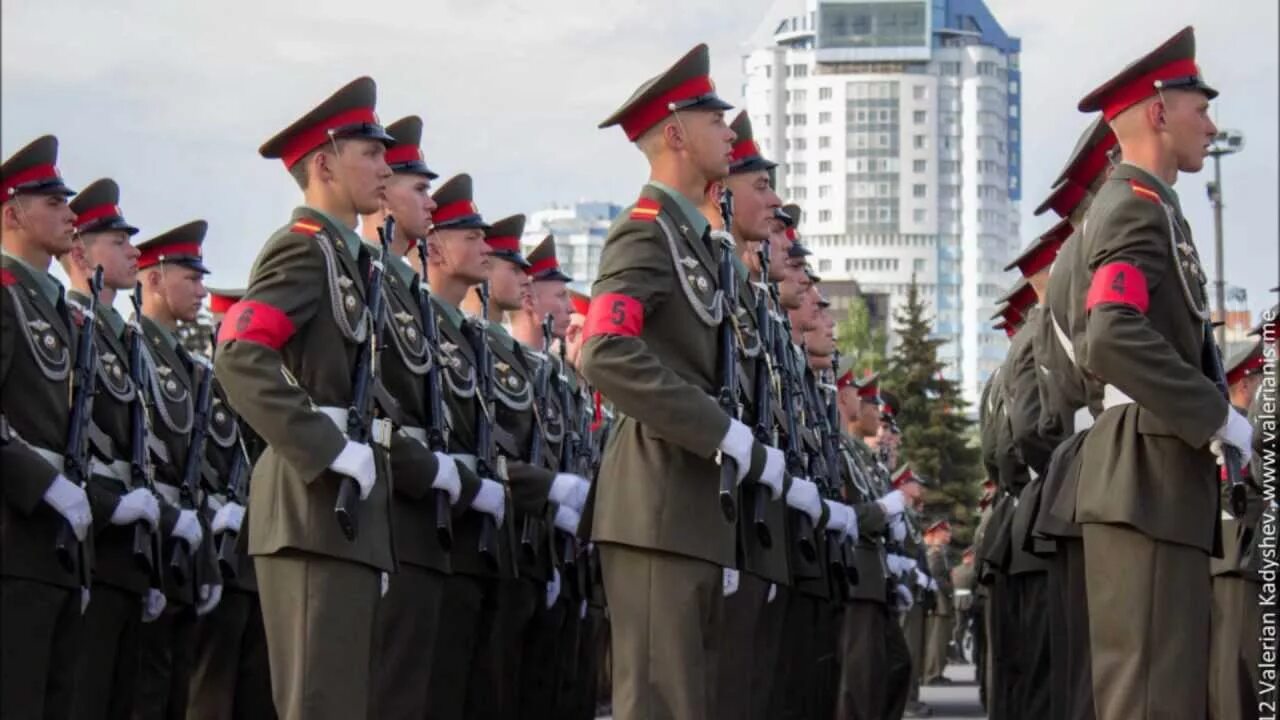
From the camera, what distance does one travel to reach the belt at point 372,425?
7820 millimetres

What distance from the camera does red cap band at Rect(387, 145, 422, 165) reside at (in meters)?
9.59

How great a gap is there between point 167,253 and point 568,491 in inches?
104

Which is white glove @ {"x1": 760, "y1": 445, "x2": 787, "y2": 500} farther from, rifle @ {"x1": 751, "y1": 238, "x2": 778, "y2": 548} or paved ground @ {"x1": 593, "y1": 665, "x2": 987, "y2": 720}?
paved ground @ {"x1": 593, "y1": 665, "x2": 987, "y2": 720}

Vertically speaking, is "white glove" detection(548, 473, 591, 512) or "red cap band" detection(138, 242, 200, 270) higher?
"red cap band" detection(138, 242, 200, 270)

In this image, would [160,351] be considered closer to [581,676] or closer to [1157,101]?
[581,676]

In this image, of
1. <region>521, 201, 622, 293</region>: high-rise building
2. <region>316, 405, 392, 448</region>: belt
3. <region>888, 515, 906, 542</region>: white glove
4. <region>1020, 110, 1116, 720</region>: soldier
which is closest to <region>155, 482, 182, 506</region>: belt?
<region>316, 405, 392, 448</region>: belt

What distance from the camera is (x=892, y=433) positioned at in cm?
2064

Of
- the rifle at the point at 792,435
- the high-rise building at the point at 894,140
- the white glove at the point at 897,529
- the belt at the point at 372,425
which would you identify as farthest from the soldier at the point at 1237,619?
the high-rise building at the point at 894,140

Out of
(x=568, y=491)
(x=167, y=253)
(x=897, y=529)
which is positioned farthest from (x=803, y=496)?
(x=897, y=529)

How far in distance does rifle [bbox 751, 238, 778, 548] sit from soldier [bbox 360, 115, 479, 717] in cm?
112

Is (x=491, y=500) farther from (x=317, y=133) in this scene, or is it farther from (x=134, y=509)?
(x=317, y=133)

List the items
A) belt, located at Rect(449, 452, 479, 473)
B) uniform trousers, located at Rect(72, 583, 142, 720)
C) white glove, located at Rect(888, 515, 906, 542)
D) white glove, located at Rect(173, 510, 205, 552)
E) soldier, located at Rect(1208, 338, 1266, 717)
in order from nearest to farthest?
uniform trousers, located at Rect(72, 583, 142, 720), belt, located at Rect(449, 452, 479, 473), white glove, located at Rect(173, 510, 205, 552), soldier, located at Rect(1208, 338, 1266, 717), white glove, located at Rect(888, 515, 906, 542)

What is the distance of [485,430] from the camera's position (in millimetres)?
9523

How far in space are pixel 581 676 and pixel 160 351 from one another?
2.48 m
